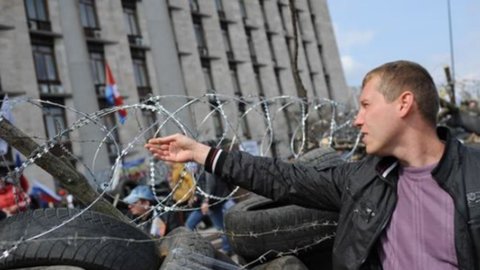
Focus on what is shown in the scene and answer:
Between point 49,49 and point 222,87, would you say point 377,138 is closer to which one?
point 49,49

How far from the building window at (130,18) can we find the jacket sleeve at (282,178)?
32031mm

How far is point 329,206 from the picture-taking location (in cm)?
272

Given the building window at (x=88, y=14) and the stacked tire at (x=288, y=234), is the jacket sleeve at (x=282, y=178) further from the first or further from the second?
the building window at (x=88, y=14)

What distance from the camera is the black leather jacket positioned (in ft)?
6.93

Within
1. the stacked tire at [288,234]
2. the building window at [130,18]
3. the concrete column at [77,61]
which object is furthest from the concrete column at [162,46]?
the stacked tire at [288,234]

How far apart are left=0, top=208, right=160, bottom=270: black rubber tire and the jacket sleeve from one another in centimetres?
73

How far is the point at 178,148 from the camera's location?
268cm

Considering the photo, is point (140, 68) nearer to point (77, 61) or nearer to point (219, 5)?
point (77, 61)

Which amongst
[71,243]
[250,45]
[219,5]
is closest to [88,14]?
[219,5]

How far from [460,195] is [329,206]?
0.72 metres

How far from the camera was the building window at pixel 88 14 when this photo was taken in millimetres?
30781

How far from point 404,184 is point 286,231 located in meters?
1.99

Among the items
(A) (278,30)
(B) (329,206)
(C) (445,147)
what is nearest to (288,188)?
(B) (329,206)

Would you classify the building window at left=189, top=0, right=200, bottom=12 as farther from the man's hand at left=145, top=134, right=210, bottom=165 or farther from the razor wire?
the man's hand at left=145, top=134, right=210, bottom=165
